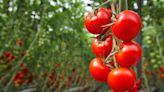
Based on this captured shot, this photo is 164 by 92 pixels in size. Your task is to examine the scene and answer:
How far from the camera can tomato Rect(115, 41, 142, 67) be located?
25.4 inches

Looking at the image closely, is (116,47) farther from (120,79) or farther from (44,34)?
(44,34)

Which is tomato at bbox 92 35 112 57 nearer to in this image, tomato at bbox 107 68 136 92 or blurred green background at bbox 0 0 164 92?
tomato at bbox 107 68 136 92

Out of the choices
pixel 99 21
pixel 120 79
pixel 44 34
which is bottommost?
pixel 44 34

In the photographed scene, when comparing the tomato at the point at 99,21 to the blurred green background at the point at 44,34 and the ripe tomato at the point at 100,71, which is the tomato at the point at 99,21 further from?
the blurred green background at the point at 44,34

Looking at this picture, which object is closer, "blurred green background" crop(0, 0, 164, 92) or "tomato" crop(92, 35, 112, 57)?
"tomato" crop(92, 35, 112, 57)

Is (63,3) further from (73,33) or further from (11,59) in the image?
(11,59)

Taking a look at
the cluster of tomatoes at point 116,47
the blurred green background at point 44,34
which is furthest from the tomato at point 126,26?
the blurred green background at point 44,34

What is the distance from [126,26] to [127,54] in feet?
0.17

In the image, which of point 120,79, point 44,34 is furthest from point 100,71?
point 44,34

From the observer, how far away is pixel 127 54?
0.65m

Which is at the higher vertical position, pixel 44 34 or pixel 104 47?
pixel 104 47

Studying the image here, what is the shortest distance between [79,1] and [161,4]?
2.58 ft

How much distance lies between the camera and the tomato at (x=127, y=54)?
64cm

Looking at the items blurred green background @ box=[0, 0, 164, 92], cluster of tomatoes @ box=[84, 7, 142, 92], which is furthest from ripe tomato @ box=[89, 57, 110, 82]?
blurred green background @ box=[0, 0, 164, 92]
